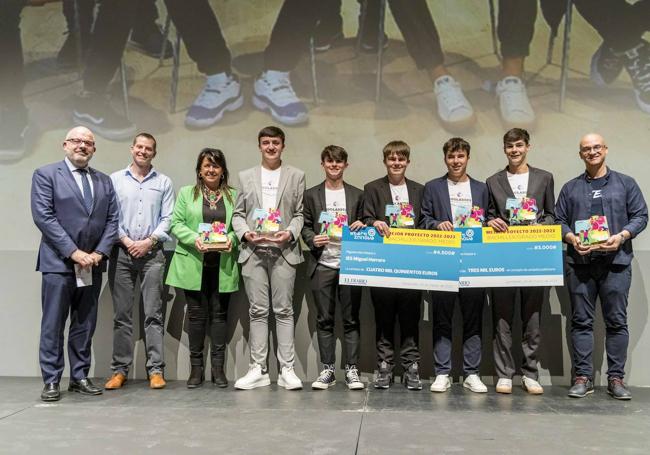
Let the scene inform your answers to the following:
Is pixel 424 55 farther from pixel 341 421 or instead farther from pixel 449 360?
pixel 341 421

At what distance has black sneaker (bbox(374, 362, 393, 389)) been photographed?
3.81 meters

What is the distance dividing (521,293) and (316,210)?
58.2 inches

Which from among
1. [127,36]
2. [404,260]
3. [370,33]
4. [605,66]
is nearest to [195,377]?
[404,260]

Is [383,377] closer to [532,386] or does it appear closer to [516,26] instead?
[532,386]

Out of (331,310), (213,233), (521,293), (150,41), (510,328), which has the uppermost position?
(150,41)

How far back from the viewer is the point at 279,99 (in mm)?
4516

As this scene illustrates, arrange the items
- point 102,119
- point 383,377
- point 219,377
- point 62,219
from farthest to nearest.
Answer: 1. point 102,119
2. point 219,377
3. point 383,377
4. point 62,219

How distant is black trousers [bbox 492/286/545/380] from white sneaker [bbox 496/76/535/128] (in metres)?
1.36

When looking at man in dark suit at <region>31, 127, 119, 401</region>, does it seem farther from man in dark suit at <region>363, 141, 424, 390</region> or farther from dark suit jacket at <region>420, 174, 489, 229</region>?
dark suit jacket at <region>420, 174, 489, 229</region>

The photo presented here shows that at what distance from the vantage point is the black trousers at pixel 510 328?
378 cm

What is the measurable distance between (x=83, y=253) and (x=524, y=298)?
284 cm

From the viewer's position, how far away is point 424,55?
4.48 m

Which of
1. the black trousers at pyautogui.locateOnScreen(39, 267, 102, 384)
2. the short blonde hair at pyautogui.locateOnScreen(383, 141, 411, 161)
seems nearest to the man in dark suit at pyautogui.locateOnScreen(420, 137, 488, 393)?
the short blonde hair at pyautogui.locateOnScreen(383, 141, 411, 161)

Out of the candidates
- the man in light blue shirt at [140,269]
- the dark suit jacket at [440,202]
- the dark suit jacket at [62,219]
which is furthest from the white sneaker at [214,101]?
the dark suit jacket at [440,202]
